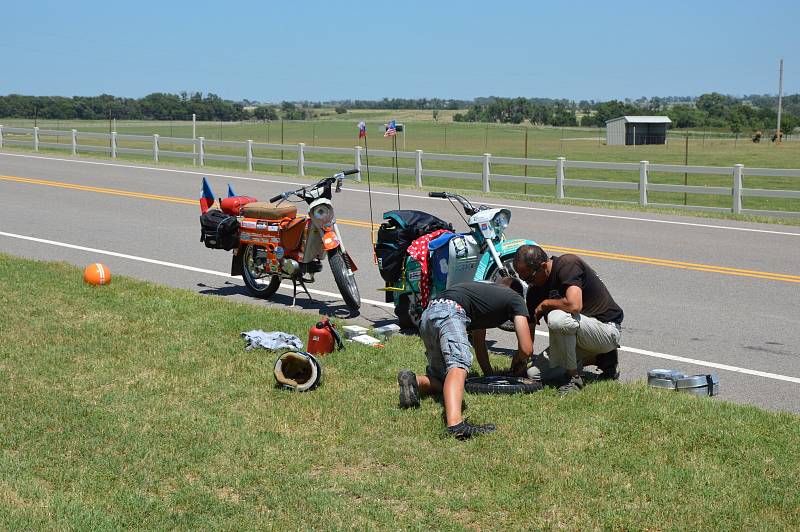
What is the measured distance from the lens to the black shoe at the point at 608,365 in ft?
27.6

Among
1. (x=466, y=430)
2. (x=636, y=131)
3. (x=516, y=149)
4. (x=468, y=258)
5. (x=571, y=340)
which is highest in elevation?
(x=636, y=131)

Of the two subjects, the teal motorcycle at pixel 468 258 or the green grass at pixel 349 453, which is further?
the teal motorcycle at pixel 468 258

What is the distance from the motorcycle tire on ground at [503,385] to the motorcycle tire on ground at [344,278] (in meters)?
3.49

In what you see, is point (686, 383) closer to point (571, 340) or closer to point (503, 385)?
point (571, 340)

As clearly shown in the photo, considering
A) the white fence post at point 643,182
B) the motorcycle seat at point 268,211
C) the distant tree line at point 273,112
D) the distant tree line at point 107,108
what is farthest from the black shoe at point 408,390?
the distant tree line at point 107,108

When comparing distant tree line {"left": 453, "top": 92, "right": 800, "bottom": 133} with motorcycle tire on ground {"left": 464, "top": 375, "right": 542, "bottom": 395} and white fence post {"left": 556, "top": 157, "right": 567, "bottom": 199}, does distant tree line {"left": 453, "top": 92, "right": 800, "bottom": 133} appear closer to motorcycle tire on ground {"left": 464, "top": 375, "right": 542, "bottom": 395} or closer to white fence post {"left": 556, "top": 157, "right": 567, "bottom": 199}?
white fence post {"left": 556, "top": 157, "right": 567, "bottom": 199}

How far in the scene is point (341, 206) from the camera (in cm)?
2214

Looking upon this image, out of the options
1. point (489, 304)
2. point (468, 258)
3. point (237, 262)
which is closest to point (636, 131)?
point (237, 262)

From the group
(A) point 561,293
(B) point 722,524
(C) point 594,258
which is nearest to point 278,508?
(B) point 722,524

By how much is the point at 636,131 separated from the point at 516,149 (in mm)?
12058

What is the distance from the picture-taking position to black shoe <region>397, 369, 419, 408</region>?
25.0ft

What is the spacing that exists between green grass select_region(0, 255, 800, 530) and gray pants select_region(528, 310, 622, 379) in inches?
10.3

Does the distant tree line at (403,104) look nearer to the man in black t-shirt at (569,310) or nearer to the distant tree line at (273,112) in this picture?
the distant tree line at (273,112)

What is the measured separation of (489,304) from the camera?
311 inches
